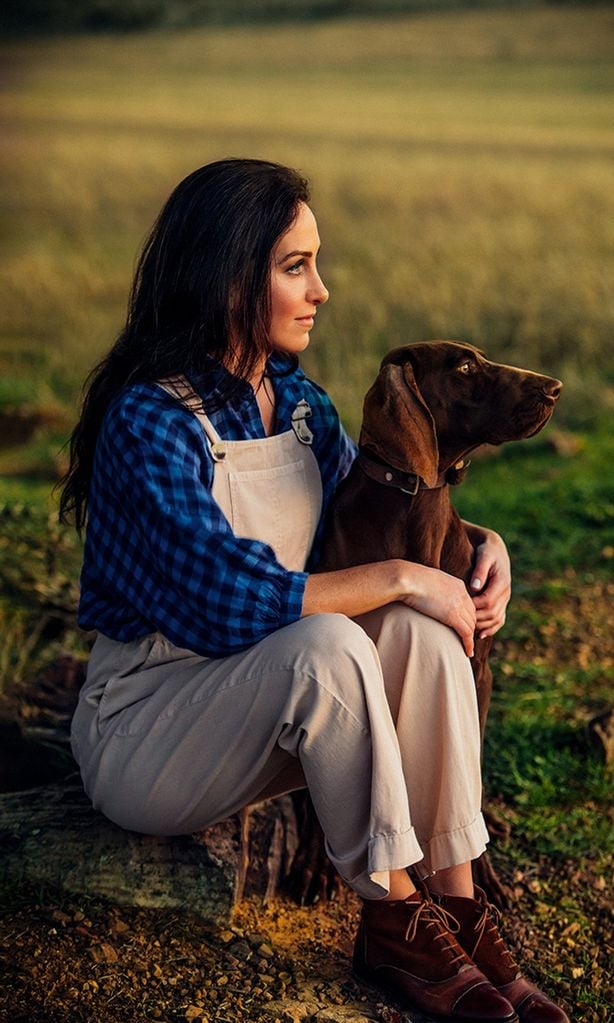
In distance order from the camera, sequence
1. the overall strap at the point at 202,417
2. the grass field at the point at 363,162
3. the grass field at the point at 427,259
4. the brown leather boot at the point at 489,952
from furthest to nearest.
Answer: the grass field at the point at 363,162
the grass field at the point at 427,259
the overall strap at the point at 202,417
the brown leather boot at the point at 489,952

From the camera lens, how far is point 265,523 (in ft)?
8.74

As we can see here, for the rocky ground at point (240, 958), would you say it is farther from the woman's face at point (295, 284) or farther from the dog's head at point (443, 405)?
the woman's face at point (295, 284)

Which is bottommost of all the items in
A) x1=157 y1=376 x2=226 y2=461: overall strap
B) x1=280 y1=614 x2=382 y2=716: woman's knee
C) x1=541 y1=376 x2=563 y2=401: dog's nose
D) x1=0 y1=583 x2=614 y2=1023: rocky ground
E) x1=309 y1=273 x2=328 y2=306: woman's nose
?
x1=0 y1=583 x2=614 y2=1023: rocky ground

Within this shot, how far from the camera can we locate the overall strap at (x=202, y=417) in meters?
2.54

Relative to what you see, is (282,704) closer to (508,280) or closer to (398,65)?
(508,280)

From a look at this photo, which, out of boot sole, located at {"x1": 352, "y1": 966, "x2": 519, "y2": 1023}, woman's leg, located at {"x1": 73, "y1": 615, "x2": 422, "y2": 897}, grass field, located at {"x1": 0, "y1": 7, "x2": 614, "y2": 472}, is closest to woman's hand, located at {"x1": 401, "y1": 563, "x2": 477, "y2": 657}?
woman's leg, located at {"x1": 73, "y1": 615, "x2": 422, "y2": 897}

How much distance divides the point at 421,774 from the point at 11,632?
191 centimetres

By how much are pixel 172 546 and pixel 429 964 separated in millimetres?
945

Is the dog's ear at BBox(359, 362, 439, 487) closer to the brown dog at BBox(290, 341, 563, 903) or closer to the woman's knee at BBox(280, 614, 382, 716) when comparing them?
the brown dog at BBox(290, 341, 563, 903)

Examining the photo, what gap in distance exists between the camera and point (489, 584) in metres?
2.76

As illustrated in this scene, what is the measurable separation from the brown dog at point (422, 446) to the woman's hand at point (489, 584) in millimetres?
57

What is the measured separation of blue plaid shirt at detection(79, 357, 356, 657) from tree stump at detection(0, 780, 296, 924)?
47 cm

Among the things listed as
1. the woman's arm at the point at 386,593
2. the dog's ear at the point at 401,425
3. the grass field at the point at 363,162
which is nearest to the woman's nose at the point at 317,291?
the dog's ear at the point at 401,425

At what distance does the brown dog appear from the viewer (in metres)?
2.57
